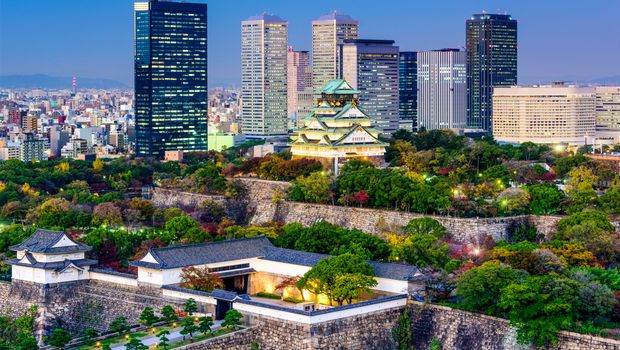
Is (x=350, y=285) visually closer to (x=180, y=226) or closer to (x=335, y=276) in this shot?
(x=335, y=276)

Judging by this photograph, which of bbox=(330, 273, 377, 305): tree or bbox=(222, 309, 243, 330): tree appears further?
bbox=(330, 273, 377, 305): tree

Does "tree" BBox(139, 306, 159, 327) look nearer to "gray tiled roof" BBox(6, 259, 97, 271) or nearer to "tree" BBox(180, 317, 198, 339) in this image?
"tree" BBox(180, 317, 198, 339)

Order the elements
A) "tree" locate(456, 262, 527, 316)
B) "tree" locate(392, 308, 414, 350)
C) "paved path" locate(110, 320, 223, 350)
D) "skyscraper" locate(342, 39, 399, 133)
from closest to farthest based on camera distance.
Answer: "paved path" locate(110, 320, 223, 350) < "tree" locate(456, 262, 527, 316) < "tree" locate(392, 308, 414, 350) < "skyscraper" locate(342, 39, 399, 133)

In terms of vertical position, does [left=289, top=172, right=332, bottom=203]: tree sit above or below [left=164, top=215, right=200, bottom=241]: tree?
above

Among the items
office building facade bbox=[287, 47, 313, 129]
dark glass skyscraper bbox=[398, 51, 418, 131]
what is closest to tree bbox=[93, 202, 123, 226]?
dark glass skyscraper bbox=[398, 51, 418, 131]

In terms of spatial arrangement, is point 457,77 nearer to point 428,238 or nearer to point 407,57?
point 407,57

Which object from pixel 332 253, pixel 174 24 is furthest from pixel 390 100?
pixel 332 253

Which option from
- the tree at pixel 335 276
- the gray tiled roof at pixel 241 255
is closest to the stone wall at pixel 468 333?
the gray tiled roof at pixel 241 255

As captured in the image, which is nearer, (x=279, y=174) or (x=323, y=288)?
(x=323, y=288)
